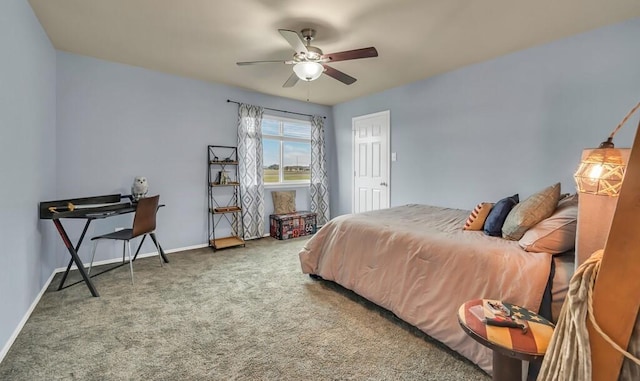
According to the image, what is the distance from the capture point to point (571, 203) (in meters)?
2.00

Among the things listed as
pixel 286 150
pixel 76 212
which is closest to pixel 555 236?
pixel 76 212

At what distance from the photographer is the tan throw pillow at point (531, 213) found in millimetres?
1898

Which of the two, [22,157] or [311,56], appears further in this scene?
[311,56]

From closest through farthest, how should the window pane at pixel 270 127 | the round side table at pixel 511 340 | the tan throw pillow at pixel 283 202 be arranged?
1. the round side table at pixel 511 340
2. the window pane at pixel 270 127
3. the tan throw pillow at pixel 283 202

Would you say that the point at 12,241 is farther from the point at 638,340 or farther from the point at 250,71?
the point at 638,340

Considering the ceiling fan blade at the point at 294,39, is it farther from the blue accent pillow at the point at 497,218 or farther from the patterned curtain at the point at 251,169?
the patterned curtain at the point at 251,169

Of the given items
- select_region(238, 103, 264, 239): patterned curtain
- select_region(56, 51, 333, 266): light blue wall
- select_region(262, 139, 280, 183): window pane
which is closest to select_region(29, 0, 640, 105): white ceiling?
select_region(56, 51, 333, 266): light blue wall

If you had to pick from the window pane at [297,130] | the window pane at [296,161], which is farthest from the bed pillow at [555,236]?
the window pane at [297,130]

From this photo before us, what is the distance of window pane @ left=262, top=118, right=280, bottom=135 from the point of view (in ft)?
15.6

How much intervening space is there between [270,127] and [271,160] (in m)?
0.57

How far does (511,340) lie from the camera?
116cm

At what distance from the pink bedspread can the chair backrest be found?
1747mm

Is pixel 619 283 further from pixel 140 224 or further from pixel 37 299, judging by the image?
pixel 37 299

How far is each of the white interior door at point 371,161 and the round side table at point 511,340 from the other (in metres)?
3.30
